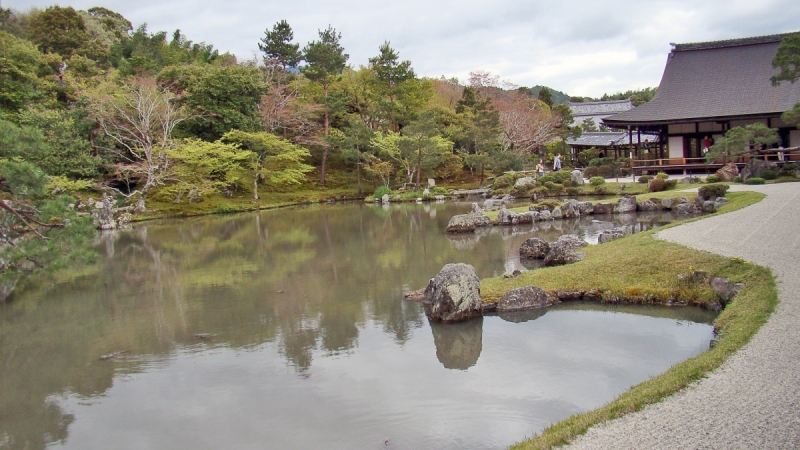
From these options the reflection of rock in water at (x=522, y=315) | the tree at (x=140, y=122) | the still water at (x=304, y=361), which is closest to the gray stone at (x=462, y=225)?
the still water at (x=304, y=361)

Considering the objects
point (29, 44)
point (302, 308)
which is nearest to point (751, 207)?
point (302, 308)

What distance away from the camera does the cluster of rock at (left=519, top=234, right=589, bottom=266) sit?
467 inches

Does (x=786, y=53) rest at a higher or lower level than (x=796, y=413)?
higher

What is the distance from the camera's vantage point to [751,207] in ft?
47.1

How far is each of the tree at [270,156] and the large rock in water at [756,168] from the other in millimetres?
23830

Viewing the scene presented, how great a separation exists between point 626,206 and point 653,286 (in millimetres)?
12717

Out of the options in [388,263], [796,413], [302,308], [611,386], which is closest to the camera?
[796,413]

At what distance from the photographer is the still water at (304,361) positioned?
5.71 metres

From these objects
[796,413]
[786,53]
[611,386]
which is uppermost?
[786,53]

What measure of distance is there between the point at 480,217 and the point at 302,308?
10885 mm

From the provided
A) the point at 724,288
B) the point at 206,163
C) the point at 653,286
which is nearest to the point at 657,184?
the point at 653,286

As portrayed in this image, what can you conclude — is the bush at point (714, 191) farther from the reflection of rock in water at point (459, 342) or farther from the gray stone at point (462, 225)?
the reflection of rock in water at point (459, 342)

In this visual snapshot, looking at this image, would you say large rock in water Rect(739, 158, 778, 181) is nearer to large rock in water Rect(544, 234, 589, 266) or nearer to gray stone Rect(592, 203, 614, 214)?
gray stone Rect(592, 203, 614, 214)

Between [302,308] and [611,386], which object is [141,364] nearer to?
[302,308]
